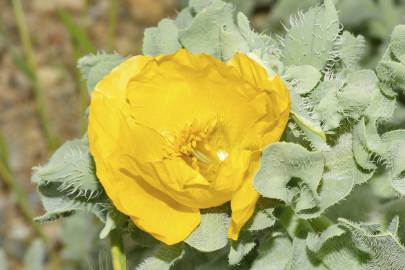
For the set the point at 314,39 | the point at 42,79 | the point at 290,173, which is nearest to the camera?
the point at 290,173

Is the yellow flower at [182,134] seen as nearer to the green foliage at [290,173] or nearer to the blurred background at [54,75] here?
the green foliage at [290,173]

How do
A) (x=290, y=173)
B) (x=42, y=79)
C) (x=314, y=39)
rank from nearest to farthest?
(x=290, y=173) → (x=314, y=39) → (x=42, y=79)

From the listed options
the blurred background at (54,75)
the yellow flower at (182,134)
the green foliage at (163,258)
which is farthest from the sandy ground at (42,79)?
the yellow flower at (182,134)

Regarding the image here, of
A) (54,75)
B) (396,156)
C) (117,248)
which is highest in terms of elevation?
(396,156)

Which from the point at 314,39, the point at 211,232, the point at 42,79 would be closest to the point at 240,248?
the point at 211,232

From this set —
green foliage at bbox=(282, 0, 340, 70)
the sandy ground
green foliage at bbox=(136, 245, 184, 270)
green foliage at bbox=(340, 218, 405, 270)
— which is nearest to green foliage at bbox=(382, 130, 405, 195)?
green foliage at bbox=(340, 218, 405, 270)

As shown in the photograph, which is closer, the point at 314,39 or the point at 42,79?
the point at 314,39

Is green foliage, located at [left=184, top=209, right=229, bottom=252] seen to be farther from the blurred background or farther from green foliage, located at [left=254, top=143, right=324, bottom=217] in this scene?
the blurred background

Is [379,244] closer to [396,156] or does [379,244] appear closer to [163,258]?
[396,156]
